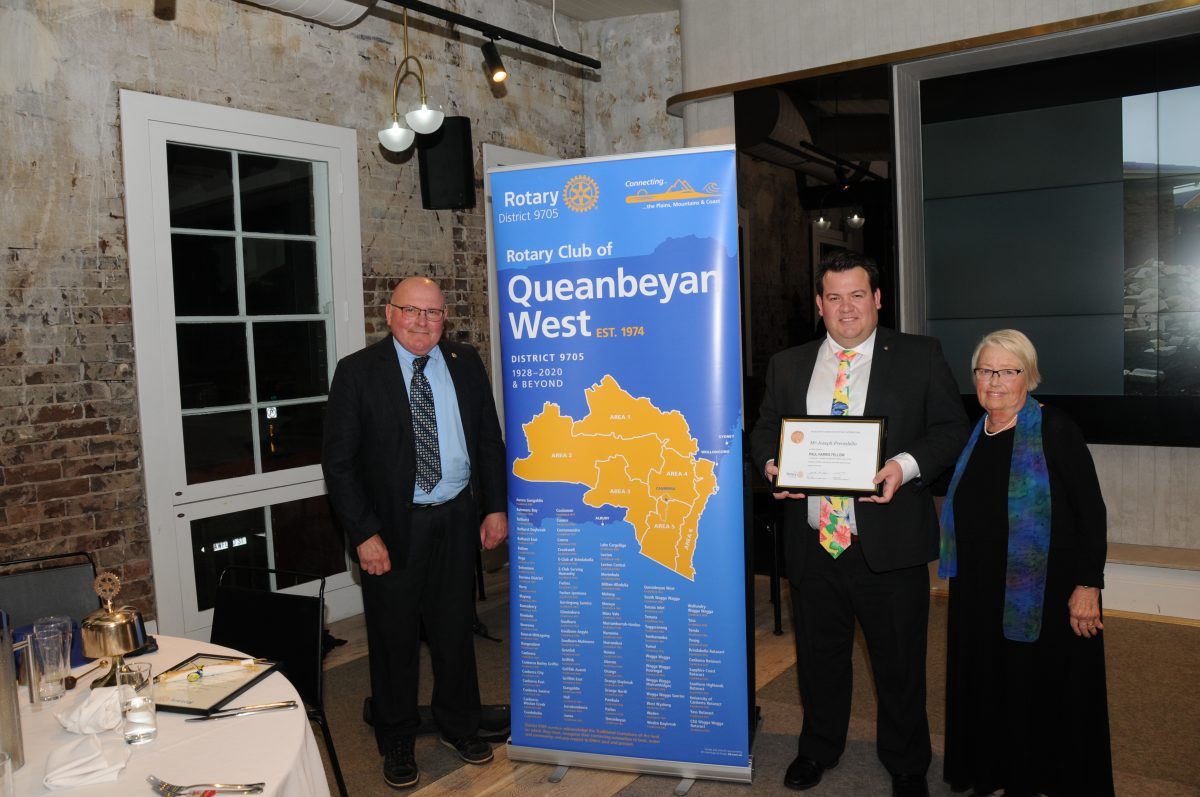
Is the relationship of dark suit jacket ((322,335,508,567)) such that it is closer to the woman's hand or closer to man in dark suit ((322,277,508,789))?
man in dark suit ((322,277,508,789))

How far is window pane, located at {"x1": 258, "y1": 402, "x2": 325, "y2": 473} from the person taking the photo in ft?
15.8

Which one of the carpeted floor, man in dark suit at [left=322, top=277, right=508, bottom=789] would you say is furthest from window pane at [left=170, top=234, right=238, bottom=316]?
the carpeted floor

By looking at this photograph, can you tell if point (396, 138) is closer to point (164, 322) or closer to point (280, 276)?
point (280, 276)

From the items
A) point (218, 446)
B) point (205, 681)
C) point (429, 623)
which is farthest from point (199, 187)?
point (205, 681)

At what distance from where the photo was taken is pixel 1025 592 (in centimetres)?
267

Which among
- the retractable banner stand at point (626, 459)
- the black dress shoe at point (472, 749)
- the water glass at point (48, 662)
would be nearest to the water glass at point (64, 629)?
the water glass at point (48, 662)

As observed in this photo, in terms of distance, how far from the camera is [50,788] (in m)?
1.63

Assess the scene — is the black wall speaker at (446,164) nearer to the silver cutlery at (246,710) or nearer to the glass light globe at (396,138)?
the glass light globe at (396,138)

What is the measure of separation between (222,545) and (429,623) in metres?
1.79

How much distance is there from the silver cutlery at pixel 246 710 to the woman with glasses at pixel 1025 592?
1994 mm

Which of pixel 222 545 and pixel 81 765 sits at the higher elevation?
pixel 81 765

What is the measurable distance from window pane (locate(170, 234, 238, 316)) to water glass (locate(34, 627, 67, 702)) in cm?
263

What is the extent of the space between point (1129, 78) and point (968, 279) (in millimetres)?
1316

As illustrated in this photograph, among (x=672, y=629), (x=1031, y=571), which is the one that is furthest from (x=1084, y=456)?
(x=672, y=629)
